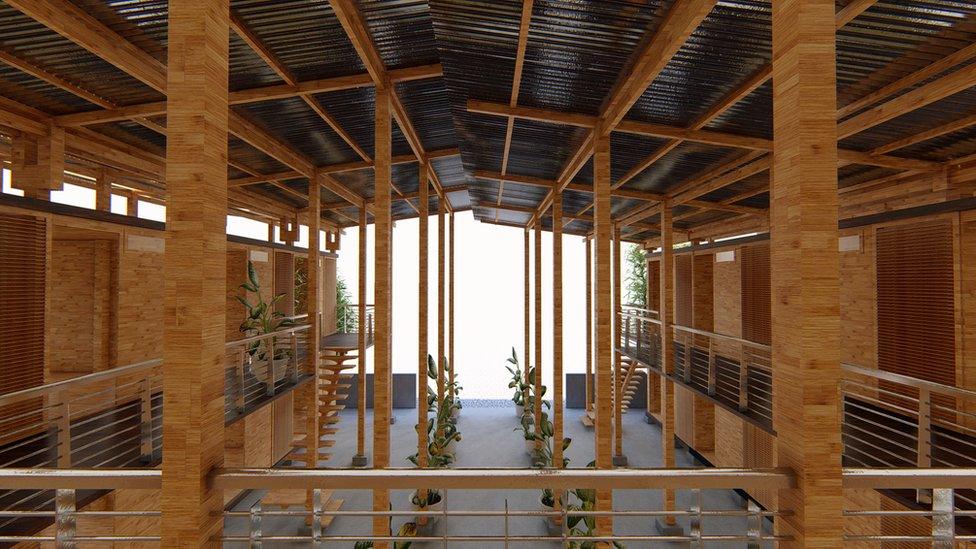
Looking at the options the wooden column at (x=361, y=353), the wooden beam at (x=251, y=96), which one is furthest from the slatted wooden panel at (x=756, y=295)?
the wooden beam at (x=251, y=96)

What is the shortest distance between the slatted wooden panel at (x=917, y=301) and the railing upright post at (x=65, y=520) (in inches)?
343

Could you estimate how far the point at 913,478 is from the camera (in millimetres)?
2148

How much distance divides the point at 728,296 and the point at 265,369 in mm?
10496

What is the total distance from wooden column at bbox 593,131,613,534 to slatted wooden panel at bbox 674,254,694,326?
277 inches

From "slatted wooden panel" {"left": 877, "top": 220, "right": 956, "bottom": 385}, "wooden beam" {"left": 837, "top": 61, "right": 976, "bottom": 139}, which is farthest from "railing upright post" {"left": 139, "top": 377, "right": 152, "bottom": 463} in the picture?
"slatted wooden panel" {"left": 877, "top": 220, "right": 956, "bottom": 385}

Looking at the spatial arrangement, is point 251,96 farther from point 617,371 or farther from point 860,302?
point 617,371

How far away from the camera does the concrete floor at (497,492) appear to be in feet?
30.0

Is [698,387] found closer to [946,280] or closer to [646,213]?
[946,280]

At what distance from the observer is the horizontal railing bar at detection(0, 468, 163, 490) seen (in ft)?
7.16

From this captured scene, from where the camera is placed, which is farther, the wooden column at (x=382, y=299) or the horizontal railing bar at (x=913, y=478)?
the wooden column at (x=382, y=299)

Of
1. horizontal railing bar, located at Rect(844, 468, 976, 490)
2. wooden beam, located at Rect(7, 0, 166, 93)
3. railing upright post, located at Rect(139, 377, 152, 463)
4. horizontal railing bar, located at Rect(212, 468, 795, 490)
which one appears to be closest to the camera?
horizontal railing bar, located at Rect(844, 468, 976, 490)

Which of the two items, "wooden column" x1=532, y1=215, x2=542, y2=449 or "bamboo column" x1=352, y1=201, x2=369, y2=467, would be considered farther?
"wooden column" x1=532, y1=215, x2=542, y2=449

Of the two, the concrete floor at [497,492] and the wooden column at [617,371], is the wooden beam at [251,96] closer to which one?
the concrete floor at [497,492]

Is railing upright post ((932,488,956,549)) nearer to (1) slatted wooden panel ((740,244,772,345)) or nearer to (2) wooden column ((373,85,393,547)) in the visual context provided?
(2) wooden column ((373,85,393,547))
